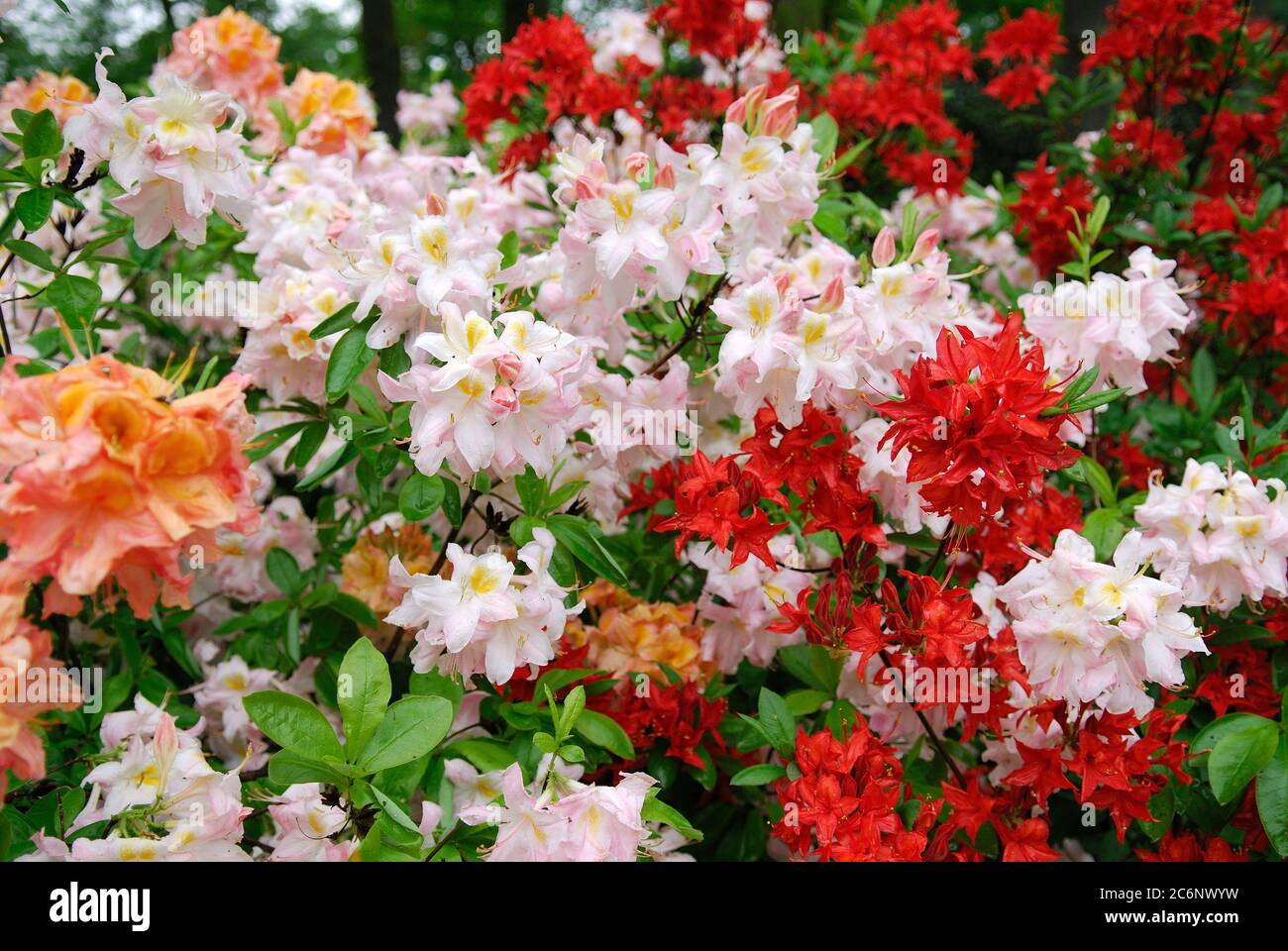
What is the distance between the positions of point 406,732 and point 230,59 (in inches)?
82.3

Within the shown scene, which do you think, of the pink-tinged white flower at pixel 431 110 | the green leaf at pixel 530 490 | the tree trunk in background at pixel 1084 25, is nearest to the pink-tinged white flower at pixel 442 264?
the green leaf at pixel 530 490

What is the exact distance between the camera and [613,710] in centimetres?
168

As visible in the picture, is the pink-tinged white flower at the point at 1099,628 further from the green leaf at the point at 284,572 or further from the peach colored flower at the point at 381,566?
the green leaf at the point at 284,572

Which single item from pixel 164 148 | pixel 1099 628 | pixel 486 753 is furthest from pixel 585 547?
pixel 164 148

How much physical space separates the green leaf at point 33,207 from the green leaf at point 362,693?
0.76m

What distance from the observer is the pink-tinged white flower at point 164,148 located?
1.44 m

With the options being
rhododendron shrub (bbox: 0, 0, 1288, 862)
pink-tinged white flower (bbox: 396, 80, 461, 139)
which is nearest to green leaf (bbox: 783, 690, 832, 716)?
rhododendron shrub (bbox: 0, 0, 1288, 862)

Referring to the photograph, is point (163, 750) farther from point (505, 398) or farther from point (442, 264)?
point (442, 264)

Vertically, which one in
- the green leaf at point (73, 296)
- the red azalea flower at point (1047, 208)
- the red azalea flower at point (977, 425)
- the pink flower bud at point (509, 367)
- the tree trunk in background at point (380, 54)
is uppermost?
the tree trunk in background at point (380, 54)

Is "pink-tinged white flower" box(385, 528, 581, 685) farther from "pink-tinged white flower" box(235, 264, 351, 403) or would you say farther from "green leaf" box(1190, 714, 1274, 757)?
"green leaf" box(1190, 714, 1274, 757)

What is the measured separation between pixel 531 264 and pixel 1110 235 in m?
1.62

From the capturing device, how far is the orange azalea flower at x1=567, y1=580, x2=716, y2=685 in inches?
66.5

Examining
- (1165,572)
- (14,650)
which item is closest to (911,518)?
(1165,572)

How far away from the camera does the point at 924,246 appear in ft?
5.34
